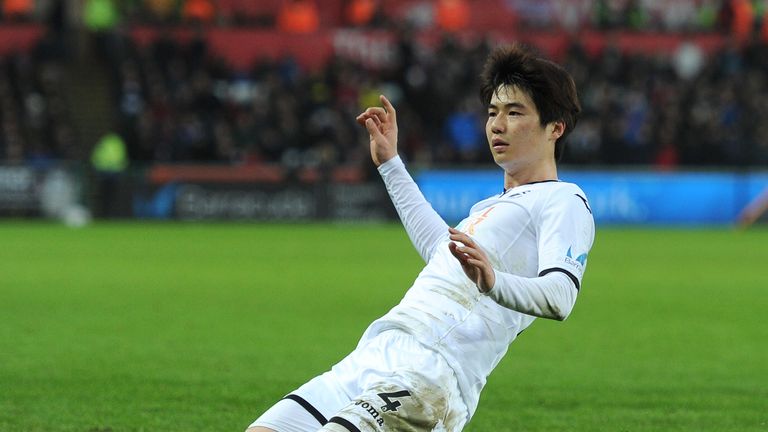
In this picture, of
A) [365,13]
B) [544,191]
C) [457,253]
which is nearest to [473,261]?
[457,253]

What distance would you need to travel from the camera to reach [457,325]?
445 cm

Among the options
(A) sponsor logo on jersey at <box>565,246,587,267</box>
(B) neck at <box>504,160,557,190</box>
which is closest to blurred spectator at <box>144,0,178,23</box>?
(B) neck at <box>504,160,557,190</box>

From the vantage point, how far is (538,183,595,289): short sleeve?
4.34m

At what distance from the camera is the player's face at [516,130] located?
468 cm

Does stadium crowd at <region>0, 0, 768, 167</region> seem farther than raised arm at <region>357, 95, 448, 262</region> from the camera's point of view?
Yes

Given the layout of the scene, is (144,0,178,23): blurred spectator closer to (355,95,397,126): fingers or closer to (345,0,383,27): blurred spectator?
(345,0,383,27): blurred spectator

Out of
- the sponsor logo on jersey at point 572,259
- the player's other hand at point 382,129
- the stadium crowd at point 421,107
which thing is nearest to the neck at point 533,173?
the sponsor logo on jersey at point 572,259

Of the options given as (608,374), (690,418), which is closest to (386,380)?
(690,418)

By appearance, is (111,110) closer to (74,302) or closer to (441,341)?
(74,302)

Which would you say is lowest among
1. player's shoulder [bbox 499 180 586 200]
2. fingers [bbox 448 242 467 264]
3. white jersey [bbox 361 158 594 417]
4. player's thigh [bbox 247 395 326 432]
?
player's thigh [bbox 247 395 326 432]

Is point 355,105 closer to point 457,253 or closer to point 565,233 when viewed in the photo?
point 565,233

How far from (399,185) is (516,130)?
29.0 inches

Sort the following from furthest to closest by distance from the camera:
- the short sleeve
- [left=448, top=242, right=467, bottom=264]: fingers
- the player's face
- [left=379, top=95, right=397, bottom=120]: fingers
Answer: [left=379, top=95, right=397, bottom=120]: fingers < the player's face < the short sleeve < [left=448, top=242, right=467, bottom=264]: fingers

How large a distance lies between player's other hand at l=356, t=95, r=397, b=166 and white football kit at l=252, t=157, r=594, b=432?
607 mm
